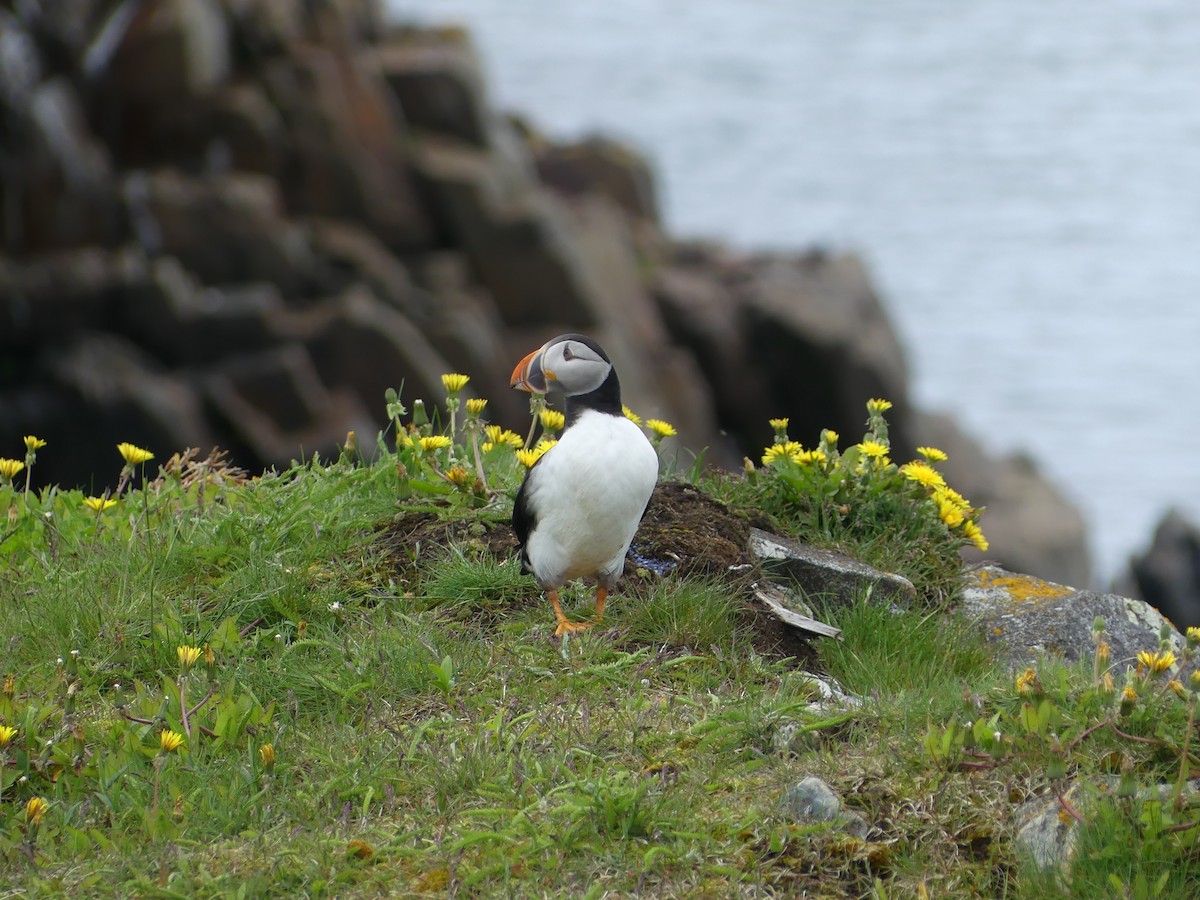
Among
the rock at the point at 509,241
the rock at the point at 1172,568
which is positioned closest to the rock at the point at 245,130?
the rock at the point at 509,241

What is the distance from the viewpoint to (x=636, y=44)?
75.5 m

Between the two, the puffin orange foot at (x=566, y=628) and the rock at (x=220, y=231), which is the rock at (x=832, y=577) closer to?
the puffin orange foot at (x=566, y=628)

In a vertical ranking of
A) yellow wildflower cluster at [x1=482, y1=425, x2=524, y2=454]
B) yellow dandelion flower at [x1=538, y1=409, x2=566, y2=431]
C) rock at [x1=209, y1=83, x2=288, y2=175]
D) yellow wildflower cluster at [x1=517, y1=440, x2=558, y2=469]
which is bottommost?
yellow wildflower cluster at [x1=482, y1=425, x2=524, y2=454]

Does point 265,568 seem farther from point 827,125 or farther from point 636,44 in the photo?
point 636,44

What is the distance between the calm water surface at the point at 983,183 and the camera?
132ft

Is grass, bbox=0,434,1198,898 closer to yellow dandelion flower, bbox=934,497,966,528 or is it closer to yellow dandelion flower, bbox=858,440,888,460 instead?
yellow dandelion flower, bbox=934,497,966,528

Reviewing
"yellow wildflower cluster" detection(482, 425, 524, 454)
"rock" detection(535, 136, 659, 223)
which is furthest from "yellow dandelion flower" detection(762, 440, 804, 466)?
"rock" detection(535, 136, 659, 223)

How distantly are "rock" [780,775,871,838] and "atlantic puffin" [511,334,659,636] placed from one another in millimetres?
1017

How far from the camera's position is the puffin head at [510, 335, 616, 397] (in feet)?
14.1

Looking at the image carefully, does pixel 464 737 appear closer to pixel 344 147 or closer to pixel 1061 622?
pixel 1061 622

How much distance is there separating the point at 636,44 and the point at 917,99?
1536 cm

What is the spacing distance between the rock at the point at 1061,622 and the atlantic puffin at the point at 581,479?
152 centimetres

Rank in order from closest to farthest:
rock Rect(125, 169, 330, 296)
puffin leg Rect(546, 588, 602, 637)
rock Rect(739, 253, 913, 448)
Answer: puffin leg Rect(546, 588, 602, 637)
rock Rect(125, 169, 330, 296)
rock Rect(739, 253, 913, 448)

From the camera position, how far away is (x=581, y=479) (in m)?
4.17
